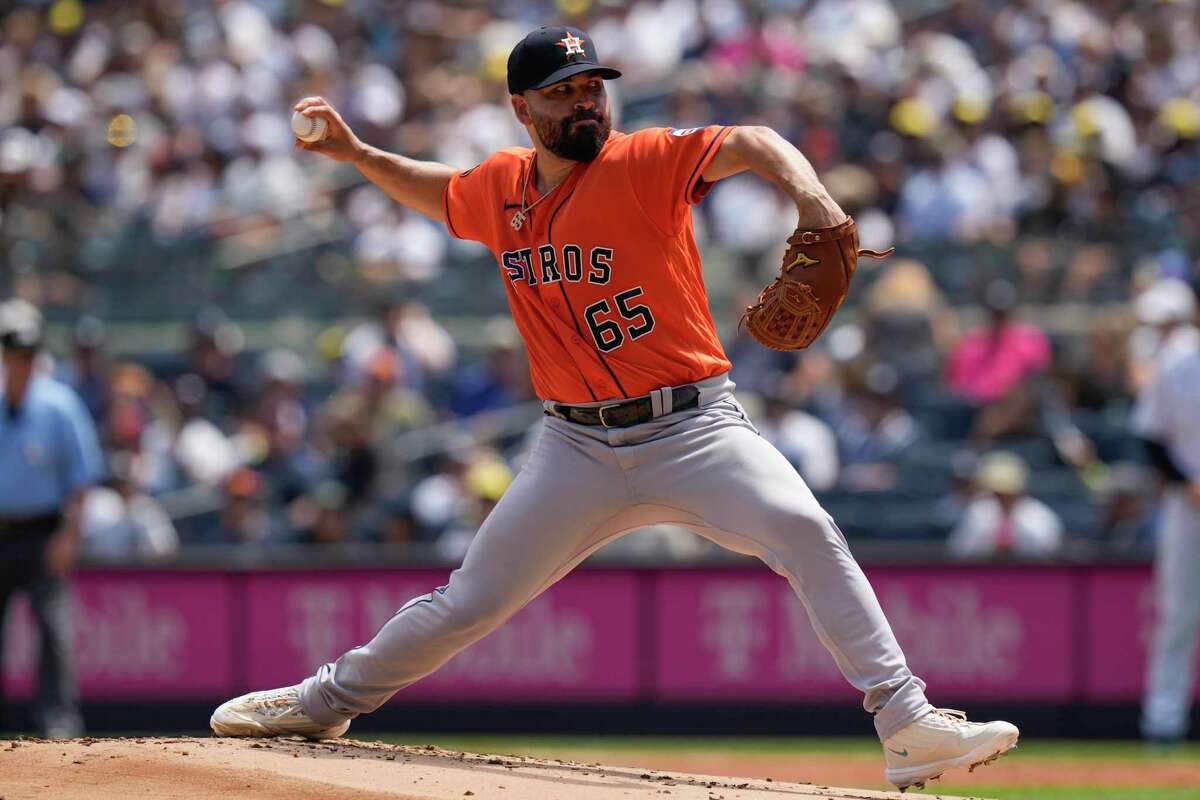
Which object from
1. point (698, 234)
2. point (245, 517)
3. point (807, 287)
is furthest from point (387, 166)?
point (698, 234)

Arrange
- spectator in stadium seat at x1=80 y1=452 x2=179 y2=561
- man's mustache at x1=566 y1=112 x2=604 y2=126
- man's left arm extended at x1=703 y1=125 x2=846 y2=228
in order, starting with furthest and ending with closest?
spectator in stadium seat at x1=80 y1=452 x2=179 y2=561 → man's mustache at x1=566 y1=112 x2=604 y2=126 → man's left arm extended at x1=703 y1=125 x2=846 y2=228

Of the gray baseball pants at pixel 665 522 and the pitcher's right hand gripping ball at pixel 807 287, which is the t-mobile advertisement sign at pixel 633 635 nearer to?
the gray baseball pants at pixel 665 522

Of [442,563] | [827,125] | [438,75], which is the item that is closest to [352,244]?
[438,75]

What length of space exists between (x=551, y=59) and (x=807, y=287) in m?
0.92

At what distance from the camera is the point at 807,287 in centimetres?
485

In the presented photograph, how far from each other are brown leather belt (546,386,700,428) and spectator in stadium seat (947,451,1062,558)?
5.38 m

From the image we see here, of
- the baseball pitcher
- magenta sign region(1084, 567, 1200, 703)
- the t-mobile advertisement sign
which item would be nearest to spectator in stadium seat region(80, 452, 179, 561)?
the t-mobile advertisement sign

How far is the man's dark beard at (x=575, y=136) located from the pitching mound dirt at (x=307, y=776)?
170 centimetres

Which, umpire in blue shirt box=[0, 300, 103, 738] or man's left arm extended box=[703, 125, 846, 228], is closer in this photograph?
man's left arm extended box=[703, 125, 846, 228]

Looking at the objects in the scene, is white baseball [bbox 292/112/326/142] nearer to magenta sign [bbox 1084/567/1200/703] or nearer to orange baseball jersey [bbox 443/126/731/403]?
orange baseball jersey [bbox 443/126/731/403]

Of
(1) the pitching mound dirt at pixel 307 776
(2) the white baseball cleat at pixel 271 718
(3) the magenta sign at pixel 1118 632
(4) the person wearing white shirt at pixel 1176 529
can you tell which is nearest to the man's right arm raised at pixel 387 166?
(2) the white baseball cleat at pixel 271 718

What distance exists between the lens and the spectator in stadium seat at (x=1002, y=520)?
1033cm

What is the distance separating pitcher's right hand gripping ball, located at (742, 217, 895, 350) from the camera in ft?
15.7

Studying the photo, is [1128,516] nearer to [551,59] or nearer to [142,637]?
[142,637]
